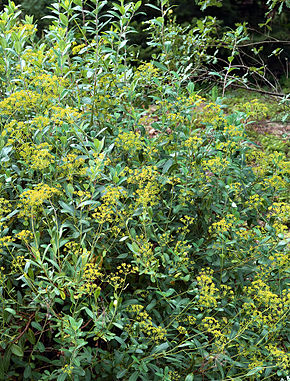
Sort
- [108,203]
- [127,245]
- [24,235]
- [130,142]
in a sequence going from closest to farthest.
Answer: [24,235], [108,203], [127,245], [130,142]

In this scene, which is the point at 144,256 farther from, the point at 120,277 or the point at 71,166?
the point at 71,166

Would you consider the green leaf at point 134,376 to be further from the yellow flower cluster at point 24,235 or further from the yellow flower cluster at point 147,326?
the yellow flower cluster at point 24,235

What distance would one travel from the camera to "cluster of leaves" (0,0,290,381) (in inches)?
85.4

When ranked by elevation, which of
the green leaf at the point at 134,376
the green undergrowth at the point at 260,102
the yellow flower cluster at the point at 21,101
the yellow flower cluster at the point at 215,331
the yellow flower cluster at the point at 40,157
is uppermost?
the yellow flower cluster at the point at 21,101

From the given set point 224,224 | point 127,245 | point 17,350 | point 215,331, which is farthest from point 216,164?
point 17,350

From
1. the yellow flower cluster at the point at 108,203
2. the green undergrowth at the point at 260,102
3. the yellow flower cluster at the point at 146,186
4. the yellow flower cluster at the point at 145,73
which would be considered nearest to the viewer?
the yellow flower cluster at the point at 108,203

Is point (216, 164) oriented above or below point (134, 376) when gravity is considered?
above

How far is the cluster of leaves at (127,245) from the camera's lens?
2168 mm

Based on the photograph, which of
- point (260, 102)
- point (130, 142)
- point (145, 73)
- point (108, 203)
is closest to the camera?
point (108, 203)

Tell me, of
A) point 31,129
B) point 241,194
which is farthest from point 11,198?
point 241,194

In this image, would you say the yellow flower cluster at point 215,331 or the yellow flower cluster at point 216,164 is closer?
the yellow flower cluster at point 215,331

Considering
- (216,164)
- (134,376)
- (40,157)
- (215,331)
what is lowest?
(134,376)

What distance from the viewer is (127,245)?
7.97 feet

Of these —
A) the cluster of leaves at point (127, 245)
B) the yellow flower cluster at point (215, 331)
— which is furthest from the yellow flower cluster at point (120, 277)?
the yellow flower cluster at point (215, 331)
